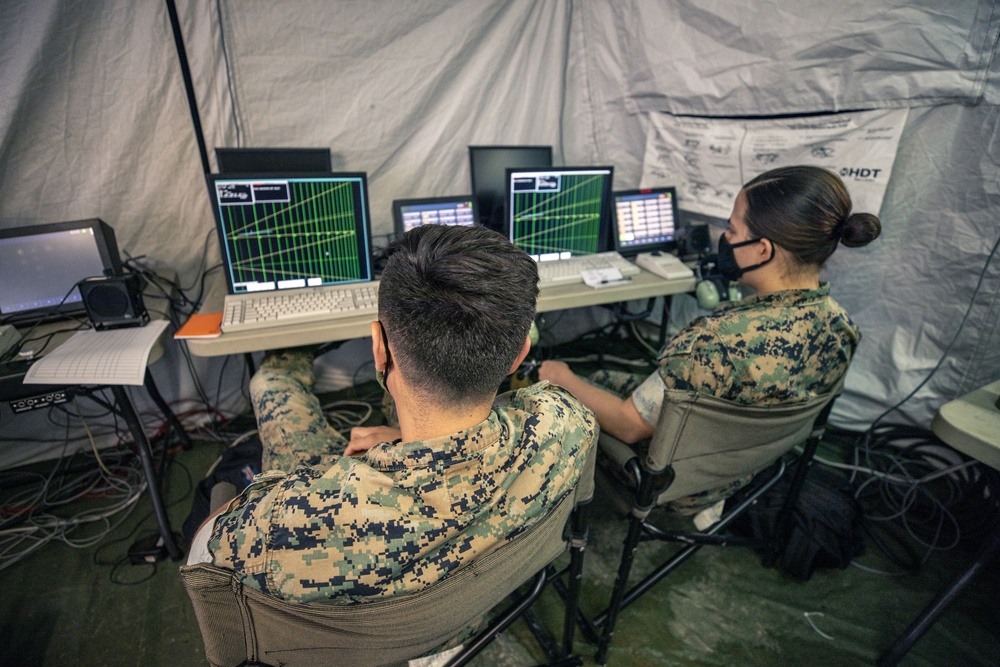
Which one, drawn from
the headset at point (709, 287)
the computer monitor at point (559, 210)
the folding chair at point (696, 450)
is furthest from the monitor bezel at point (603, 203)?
the folding chair at point (696, 450)

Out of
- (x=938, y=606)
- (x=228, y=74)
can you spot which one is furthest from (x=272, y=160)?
(x=938, y=606)

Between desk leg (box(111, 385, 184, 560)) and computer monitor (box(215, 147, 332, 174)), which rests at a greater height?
computer monitor (box(215, 147, 332, 174))

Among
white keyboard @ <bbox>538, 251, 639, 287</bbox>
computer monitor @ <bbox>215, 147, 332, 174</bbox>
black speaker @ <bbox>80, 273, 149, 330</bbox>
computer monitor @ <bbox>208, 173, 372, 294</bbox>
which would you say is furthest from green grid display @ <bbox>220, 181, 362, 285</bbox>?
white keyboard @ <bbox>538, 251, 639, 287</bbox>

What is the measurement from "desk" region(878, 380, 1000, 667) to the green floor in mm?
201

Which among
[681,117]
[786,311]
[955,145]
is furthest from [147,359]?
[955,145]

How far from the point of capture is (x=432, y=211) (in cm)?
188

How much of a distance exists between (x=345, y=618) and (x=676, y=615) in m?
1.23

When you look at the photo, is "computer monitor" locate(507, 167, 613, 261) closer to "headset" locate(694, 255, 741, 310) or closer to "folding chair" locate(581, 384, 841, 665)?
"headset" locate(694, 255, 741, 310)

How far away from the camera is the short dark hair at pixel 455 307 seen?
0.62m

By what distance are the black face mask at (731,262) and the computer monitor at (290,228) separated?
3.92ft

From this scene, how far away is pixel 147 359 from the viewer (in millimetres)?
1345

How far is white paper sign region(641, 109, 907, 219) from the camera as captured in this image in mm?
1688

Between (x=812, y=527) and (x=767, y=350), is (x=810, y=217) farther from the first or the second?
(x=812, y=527)

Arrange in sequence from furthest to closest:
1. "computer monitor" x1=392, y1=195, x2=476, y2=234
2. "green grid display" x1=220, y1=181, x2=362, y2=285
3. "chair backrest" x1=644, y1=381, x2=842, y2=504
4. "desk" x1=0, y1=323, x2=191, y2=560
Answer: "computer monitor" x1=392, y1=195, x2=476, y2=234 < "green grid display" x1=220, y1=181, x2=362, y2=285 < "desk" x1=0, y1=323, x2=191, y2=560 < "chair backrest" x1=644, y1=381, x2=842, y2=504
